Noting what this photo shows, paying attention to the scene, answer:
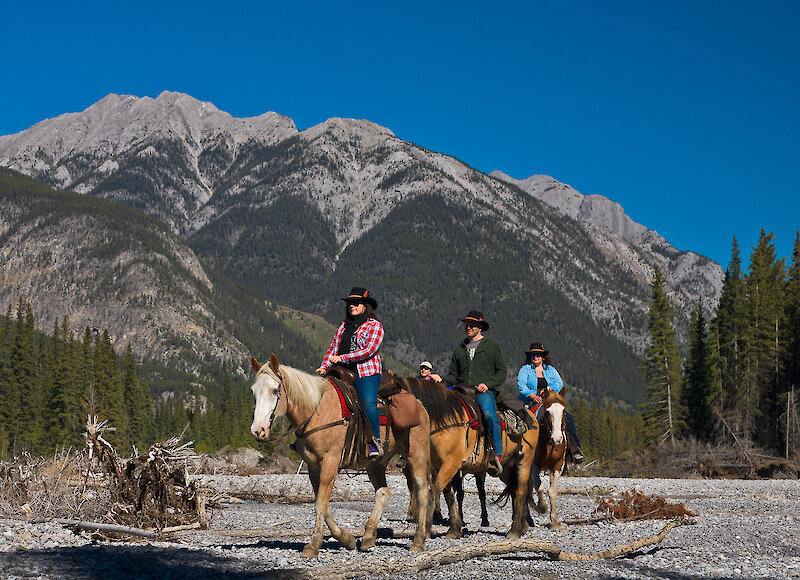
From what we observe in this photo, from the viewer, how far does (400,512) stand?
20438mm

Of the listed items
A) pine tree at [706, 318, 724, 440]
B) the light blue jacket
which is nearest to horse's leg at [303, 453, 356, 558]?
the light blue jacket

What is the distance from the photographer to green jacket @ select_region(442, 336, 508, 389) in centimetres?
1330

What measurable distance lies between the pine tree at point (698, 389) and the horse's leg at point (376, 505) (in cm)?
5742

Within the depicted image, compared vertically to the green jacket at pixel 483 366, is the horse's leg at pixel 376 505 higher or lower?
lower

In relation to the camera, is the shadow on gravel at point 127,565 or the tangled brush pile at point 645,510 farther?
the tangled brush pile at point 645,510

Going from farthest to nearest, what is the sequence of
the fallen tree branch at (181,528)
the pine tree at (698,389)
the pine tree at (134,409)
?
the pine tree at (134,409) → the pine tree at (698,389) → the fallen tree branch at (181,528)

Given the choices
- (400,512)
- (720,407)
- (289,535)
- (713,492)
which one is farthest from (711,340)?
(289,535)

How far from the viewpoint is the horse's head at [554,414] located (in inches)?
580

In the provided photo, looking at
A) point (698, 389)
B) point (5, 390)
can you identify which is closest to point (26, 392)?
point (5, 390)

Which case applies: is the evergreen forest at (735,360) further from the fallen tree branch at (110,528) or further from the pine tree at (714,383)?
the fallen tree branch at (110,528)

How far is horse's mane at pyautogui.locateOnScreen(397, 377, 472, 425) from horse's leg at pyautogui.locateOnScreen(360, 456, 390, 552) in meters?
1.11

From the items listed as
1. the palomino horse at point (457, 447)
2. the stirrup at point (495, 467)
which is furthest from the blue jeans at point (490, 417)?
the stirrup at point (495, 467)

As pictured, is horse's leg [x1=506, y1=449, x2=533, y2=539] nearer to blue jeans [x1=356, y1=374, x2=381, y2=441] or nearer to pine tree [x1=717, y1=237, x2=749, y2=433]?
blue jeans [x1=356, y1=374, x2=381, y2=441]

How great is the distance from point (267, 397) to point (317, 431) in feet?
3.37
